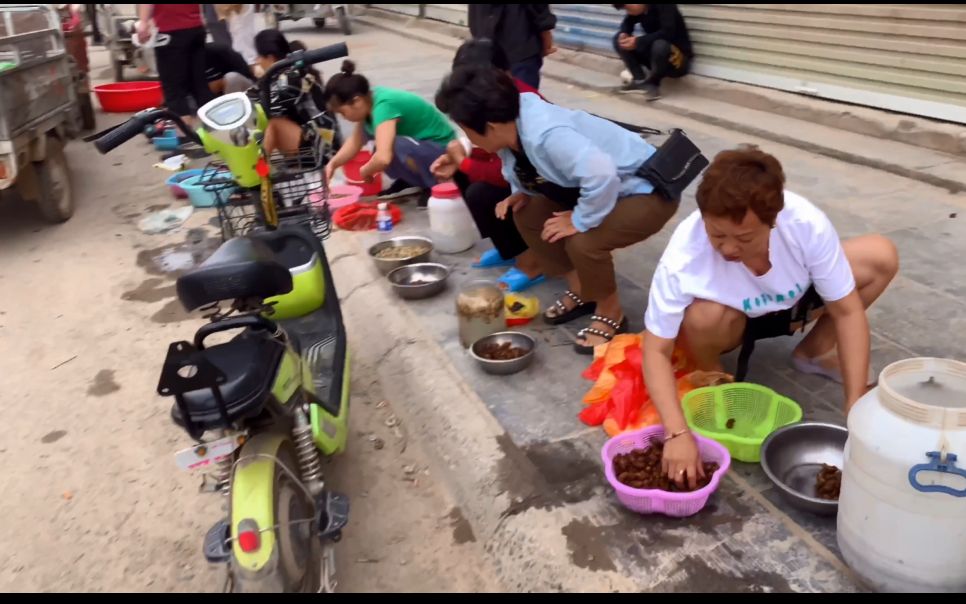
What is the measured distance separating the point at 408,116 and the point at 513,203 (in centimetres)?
138

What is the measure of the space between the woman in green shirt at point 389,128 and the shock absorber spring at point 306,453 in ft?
6.59

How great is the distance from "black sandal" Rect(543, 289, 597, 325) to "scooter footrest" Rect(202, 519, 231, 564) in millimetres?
1842

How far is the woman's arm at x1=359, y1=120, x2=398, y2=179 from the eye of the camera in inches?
167

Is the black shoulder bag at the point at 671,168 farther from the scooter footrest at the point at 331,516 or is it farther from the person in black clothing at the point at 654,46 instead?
the person in black clothing at the point at 654,46

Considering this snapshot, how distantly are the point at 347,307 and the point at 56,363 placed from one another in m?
1.44

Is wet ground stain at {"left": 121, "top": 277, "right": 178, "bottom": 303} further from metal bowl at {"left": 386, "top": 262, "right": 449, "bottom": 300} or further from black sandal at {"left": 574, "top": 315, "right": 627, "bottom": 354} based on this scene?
black sandal at {"left": 574, "top": 315, "right": 627, "bottom": 354}

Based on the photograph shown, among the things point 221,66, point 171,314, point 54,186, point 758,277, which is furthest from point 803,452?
point 221,66

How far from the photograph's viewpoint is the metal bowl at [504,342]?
3.01 meters

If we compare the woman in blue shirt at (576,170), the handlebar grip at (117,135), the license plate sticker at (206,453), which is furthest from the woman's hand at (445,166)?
the license plate sticker at (206,453)

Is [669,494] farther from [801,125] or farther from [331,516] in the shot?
[801,125]

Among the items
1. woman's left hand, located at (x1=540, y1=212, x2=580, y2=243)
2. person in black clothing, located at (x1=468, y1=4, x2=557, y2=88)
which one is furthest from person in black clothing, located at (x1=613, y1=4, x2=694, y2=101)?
woman's left hand, located at (x1=540, y1=212, x2=580, y2=243)

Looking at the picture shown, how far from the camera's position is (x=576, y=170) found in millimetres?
2855

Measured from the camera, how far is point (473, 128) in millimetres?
2951

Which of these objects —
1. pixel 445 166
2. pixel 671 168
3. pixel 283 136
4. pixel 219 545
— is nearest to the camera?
pixel 219 545
